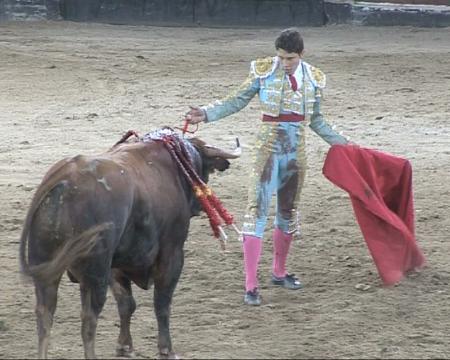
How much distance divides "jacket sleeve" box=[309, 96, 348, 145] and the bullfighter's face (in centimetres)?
30

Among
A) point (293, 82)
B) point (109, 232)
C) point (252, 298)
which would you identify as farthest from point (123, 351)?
point (293, 82)

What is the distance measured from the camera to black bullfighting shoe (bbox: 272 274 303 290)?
7254mm

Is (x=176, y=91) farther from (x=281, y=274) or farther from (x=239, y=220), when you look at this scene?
(x=281, y=274)

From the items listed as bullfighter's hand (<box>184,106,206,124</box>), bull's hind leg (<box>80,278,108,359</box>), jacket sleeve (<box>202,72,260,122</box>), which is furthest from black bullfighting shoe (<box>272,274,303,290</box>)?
bull's hind leg (<box>80,278,108,359</box>)

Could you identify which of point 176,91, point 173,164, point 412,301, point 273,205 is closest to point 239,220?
point 273,205

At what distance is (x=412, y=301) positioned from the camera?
696 cm

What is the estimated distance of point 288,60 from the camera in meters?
6.67

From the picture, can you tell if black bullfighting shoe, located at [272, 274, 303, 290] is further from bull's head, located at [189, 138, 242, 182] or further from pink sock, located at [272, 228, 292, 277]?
bull's head, located at [189, 138, 242, 182]

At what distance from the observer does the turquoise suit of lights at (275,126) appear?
677cm

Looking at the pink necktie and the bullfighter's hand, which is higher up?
the pink necktie

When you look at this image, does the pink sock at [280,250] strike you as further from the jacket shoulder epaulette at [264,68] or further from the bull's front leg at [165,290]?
the bull's front leg at [165,290]

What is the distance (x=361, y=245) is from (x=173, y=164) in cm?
263

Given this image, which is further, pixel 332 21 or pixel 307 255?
pixel 332 21

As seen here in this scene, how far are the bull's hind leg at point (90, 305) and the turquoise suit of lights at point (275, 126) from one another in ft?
5.35
